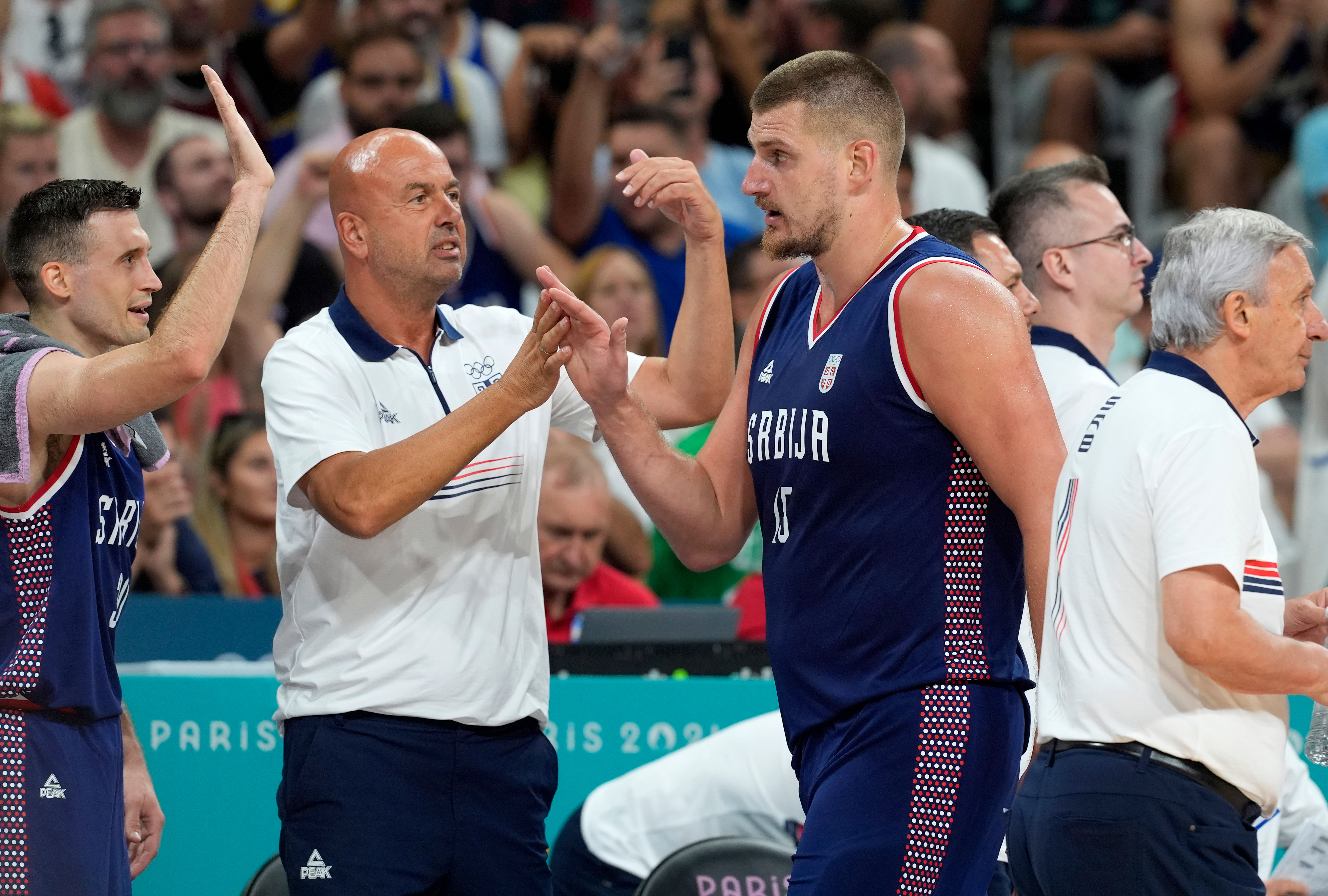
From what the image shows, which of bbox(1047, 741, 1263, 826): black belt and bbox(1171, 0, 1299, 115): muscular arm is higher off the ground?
bbox(1171, 0, 1299, 115): muscular arm

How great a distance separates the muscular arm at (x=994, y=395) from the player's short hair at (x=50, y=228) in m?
1.85

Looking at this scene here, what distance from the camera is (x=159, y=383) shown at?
3223 millimetres

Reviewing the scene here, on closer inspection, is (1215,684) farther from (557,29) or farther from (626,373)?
(557,29)

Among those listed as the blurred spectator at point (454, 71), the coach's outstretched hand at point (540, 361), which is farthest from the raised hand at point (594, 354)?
the blurred spectator at point (454, 71)

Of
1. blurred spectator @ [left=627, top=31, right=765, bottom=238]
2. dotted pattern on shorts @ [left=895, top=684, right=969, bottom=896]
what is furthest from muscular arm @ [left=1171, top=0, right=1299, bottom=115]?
dotted pattern on shorts @ [left=895, top=684, right=969, bottom=896]

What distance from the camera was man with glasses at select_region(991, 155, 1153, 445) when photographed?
475 cm

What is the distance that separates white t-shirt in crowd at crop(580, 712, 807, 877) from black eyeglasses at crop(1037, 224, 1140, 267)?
1.63m

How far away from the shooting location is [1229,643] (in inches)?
115

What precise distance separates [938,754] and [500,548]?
3.88 feet

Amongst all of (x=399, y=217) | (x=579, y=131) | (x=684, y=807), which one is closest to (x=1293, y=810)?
(x=684, y=807)

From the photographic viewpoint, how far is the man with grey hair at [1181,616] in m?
2.99

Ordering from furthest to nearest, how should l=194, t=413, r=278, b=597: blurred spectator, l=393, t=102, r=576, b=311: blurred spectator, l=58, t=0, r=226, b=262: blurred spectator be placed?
l=393, t=102, r=576, b=311: blurred spectator
l=58, t=0, r=226, b=262: blurred spectator
l=194, t=413, r=278, b=597: blurred spectator

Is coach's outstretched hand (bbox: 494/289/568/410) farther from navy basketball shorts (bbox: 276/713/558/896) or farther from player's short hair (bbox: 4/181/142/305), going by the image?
player's short hair (bbox: 4/181/142/305)

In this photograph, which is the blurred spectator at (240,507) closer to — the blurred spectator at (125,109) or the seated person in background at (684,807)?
the blurred spectator at (125,109)
